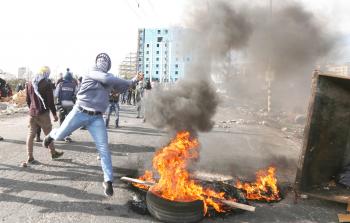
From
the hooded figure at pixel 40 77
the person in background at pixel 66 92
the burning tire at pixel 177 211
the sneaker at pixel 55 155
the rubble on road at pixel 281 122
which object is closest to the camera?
the burning tire at pixel 177 211

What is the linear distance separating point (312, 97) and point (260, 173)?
6.23 ft

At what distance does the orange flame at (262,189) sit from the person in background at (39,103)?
3.92 metres

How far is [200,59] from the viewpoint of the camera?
7.92m

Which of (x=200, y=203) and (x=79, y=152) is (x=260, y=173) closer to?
(x=200, y=203)

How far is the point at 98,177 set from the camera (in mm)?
5988

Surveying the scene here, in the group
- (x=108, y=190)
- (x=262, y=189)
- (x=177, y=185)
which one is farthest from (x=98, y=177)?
(x=262, y=189)

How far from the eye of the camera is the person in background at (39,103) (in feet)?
21.7

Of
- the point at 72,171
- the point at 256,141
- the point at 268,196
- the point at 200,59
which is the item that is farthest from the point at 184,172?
the point at 256,141

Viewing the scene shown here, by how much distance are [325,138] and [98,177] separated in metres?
3.80

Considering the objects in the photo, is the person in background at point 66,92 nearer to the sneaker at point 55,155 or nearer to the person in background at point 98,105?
the sneaker at point 55,155

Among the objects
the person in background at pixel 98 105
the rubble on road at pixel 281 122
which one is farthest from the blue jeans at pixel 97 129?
the rubble on road at pixel 281 122

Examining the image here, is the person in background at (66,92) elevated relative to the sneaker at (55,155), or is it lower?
elevated

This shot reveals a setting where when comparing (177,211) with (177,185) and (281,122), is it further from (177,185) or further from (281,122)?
(281,122)

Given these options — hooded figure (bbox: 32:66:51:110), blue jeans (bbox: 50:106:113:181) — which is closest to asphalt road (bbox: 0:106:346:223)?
blue jeans (bbox: 50:106:113:181)
